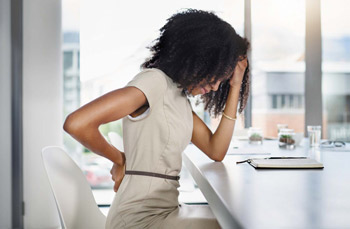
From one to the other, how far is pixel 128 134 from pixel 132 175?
0.39 ft

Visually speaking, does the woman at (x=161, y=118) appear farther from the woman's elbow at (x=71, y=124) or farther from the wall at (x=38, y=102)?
the wall at (x=38, y=102)

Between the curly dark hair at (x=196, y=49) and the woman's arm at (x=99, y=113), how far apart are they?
0.18 meters

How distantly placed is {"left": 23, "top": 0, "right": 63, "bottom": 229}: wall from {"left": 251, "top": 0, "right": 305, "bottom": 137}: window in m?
1.77

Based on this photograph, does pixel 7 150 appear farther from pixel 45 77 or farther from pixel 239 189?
pixel 239 189

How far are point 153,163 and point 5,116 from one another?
2064mm

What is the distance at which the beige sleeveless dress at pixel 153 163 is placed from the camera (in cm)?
103

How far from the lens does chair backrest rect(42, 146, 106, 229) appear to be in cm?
105

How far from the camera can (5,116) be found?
8.97 ft

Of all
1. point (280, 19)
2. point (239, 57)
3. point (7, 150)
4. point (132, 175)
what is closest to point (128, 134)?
point (132, 175)

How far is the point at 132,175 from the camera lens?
1058 millimetres

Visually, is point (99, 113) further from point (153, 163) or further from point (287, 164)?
point (287, 164)

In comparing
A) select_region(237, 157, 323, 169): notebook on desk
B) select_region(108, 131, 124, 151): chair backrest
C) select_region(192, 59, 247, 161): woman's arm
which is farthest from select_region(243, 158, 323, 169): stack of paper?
select_region(108, 131, 124, 151): chair backrest

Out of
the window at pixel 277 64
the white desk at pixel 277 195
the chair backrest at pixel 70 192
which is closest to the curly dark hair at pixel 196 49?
the white desk at pixel 277 195

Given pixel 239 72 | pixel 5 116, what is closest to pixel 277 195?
pixel 239 72
